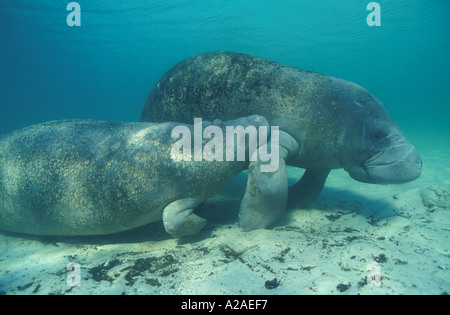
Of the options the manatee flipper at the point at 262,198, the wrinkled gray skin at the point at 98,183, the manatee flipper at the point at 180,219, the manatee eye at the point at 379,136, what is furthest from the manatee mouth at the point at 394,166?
the manatee flipper at the point at 180,219

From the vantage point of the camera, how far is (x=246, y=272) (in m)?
2.92

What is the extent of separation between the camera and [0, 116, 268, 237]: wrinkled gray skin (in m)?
3.76

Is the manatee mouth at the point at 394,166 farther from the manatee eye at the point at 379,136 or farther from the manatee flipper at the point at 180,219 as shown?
the manatee flipper at the point at 180,219

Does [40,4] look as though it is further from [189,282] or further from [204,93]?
[189,282]

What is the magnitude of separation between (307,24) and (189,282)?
4291cm

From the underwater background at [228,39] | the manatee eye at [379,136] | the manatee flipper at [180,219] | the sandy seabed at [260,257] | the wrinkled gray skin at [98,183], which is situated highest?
the underwater background at [228,39]

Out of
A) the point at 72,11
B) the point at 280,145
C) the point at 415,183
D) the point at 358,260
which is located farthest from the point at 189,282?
the point at 72,11

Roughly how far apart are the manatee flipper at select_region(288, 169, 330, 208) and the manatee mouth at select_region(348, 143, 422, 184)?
3.87 ft

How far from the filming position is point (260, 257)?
3.25 meters

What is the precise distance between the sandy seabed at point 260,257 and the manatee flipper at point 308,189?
358 mm

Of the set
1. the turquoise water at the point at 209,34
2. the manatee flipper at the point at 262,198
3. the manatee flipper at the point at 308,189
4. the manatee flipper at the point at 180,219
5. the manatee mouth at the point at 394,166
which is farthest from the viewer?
the turquoise water at the point at 209,34

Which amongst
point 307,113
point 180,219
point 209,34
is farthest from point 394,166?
point 209,34

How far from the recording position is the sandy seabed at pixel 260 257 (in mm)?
2617

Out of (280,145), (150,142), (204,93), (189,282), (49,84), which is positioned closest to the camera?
(189,282)
